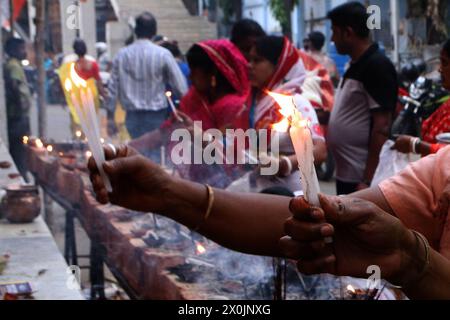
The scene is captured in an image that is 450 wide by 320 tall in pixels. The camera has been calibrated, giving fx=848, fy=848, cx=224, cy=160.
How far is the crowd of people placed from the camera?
1451 millimetres

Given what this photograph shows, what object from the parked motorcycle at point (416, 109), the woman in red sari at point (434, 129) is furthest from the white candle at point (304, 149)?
the parked motorcycle at point (416, 109)

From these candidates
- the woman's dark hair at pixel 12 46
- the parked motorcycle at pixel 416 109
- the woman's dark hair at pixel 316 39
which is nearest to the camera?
the parked motorcycle at pixel 416 109

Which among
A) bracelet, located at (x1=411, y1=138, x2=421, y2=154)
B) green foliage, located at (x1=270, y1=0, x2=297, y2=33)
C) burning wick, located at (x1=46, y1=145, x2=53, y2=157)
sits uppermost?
green foliage, located at (x1=270, y1=0, x2=297, y2=33)

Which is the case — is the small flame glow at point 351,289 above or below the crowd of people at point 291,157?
below

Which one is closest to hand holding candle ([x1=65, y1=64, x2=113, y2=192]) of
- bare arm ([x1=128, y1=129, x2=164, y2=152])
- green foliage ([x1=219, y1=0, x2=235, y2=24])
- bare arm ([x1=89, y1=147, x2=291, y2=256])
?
bare arm ([x1=89, y1=147, x2=291, y2=256])

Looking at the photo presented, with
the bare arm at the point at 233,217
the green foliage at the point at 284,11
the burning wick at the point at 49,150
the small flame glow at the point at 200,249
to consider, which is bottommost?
the small flame glow at the point at 200,249

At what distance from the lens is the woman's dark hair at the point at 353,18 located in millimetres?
4340

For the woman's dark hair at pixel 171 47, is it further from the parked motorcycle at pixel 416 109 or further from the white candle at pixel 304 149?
the white candle at pixel 304 149

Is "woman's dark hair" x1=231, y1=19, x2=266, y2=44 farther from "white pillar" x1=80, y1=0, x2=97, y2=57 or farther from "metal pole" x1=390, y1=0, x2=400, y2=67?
"metal pole" x1=390, y1=0, x2=400, y2=67

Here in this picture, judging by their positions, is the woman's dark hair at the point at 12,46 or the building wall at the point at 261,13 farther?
the building wall at the point at 261,13

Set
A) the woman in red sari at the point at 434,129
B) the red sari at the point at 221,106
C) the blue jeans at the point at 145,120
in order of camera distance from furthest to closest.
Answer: the blue jeans at the point at 145,120
the red sari at the point at 221,106
the woman in red sari at the point at 434,129

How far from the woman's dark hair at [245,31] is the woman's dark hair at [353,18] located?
63 centimetres

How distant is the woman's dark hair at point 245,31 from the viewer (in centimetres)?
495

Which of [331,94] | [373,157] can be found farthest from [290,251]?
[331,94]
